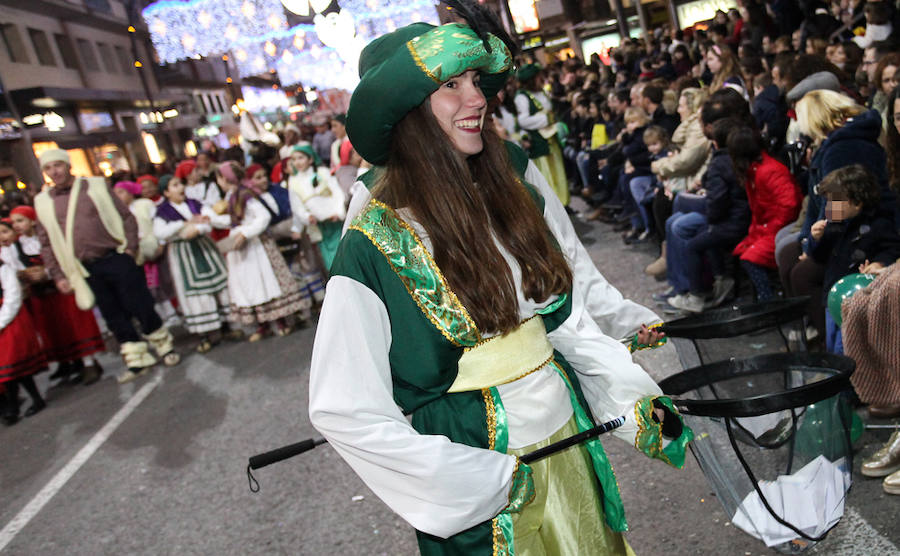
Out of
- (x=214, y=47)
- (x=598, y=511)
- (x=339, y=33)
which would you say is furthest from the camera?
(x=214, y=47)

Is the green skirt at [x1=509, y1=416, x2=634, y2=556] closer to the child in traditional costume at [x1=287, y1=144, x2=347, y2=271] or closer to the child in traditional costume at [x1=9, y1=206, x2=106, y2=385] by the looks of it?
the child in traditional costume at [x1=287, y1=144, x2=347, y2=271]

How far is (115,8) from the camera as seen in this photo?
38.8m

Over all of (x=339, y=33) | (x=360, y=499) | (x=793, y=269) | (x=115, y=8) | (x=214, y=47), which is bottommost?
(x=360, y=499)

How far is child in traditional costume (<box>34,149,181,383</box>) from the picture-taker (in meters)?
7.96

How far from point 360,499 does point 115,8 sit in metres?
40.5

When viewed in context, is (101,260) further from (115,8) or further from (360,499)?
(115,8)

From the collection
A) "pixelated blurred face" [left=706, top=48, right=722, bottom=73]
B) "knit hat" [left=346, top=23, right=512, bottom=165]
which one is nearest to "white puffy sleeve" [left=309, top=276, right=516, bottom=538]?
"knit hat" [left=346, top=23, right=512, bottom=165]

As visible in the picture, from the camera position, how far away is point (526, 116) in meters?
9.98

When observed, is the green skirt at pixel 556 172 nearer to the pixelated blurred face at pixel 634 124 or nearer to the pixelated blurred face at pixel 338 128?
the pixelated blurred face at pixel 634 124

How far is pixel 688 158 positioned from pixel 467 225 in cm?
552

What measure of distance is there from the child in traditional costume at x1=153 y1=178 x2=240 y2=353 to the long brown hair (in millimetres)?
7329

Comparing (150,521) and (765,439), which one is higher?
(765,439)

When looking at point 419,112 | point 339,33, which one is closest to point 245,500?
point 419,112

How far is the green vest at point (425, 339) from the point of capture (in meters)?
1.88
